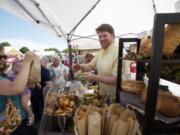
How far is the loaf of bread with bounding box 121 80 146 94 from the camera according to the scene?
143 cm

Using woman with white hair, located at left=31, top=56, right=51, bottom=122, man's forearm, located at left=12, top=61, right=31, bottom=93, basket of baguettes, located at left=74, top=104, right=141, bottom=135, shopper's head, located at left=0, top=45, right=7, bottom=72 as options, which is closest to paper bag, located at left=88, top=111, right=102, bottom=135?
basket of baguettes, located at left=74, top=104, right=141, bottom=135

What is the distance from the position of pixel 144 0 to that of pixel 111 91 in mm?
2248

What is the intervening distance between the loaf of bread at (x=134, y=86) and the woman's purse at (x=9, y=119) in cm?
102

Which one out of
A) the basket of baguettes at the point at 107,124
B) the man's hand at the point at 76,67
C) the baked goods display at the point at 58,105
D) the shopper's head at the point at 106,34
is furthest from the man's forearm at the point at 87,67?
the basket of baguettes at the point at 107,124

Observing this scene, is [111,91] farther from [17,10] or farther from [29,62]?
[17,10]

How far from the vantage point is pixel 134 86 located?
4.85 feet

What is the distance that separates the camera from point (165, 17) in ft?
2.64

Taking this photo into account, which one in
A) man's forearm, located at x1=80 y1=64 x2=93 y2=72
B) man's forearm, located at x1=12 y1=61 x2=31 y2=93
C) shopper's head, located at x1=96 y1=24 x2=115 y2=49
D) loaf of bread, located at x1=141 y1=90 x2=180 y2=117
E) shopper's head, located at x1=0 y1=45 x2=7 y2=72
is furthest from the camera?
man's forearm, located at x1=80 y1=64 x2=93 y2=72

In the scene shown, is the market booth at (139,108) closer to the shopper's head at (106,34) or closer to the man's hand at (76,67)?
the shopper's head at (106,34)

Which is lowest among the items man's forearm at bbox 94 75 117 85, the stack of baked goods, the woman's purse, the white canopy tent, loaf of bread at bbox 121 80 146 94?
the woman's purse

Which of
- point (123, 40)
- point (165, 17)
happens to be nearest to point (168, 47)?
point (165, 17)

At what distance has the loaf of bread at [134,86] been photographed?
4.71 ft

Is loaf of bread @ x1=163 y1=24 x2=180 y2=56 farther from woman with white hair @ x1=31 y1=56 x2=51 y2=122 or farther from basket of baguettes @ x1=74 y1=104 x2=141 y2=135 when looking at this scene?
woman with white hair @ x1=31 y1=56 x2=51 y2=122

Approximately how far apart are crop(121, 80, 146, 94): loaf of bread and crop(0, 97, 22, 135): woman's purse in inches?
40.3
